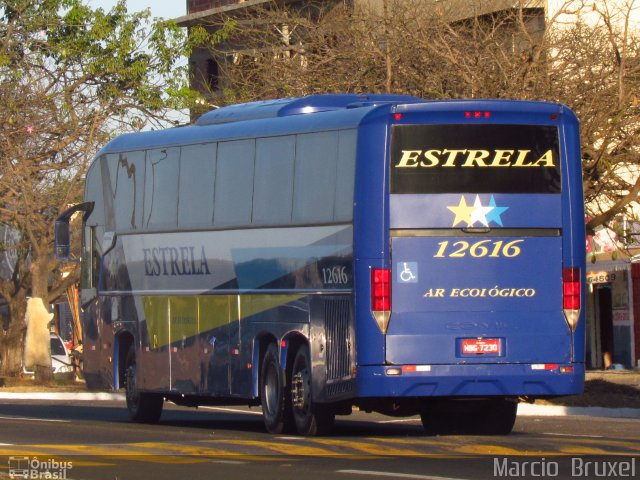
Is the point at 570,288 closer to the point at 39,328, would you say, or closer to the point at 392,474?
the point at 392,474

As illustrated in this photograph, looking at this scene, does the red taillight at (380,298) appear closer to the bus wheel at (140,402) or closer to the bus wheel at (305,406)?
the bus wheel at (305,406)

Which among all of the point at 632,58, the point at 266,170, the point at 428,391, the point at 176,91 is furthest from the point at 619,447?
the point at 176,91

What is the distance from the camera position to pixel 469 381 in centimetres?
1623

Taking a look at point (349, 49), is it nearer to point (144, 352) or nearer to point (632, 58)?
point (632, 58)

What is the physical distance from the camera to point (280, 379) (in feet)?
58.2

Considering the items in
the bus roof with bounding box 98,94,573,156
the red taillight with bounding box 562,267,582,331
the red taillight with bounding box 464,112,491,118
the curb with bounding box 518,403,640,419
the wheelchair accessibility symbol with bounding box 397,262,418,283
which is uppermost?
the bus roof with bounding box 98,94,573,156

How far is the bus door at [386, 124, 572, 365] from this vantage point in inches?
638

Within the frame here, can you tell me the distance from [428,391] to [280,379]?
224 centimetres

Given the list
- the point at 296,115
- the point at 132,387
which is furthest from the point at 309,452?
the point at 132,387

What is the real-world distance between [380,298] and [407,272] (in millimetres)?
403

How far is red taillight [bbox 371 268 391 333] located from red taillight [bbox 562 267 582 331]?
6.41ft

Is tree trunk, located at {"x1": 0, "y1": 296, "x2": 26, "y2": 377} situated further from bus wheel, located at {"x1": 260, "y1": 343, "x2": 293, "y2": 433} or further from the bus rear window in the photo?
the bus rear window

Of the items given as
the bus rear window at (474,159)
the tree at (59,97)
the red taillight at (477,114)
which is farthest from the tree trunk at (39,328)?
the red taillight at (477,114)

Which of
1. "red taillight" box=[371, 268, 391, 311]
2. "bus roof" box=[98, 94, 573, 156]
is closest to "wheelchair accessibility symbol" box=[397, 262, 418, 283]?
"red taillight" box=[371, 268, 391, 311]
